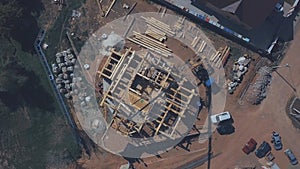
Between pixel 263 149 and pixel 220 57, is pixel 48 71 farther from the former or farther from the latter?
pixel 263 149

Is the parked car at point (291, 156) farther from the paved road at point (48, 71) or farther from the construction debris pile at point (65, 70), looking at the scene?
the construction debris pile at point (65, 70)

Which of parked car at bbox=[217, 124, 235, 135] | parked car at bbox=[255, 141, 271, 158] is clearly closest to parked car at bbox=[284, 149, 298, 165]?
parked car at bbox=[255, 141, 271, 158]

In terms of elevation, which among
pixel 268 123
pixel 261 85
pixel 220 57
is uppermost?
pixel 220 57

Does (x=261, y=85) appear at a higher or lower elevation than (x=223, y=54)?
lower

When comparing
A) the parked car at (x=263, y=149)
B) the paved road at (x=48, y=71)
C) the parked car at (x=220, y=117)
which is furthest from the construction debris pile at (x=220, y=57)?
the paved road at (x=48, y=71)

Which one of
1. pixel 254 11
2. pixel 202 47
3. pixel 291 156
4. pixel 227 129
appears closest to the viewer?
pixel 254 11

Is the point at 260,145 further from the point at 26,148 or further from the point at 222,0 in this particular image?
the point at 26,148

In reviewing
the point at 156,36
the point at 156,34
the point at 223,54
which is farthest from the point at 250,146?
the point at 156,34
